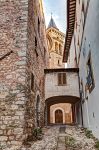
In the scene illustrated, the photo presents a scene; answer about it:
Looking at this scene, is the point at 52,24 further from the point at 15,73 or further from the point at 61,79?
the point at 15,73

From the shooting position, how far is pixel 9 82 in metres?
7.48

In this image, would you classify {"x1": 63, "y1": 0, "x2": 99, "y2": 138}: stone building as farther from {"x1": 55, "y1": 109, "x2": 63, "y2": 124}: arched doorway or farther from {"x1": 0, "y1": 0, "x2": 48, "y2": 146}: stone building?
A: {"x1": 55, "y1": 109, "x2": 63, "y2": 124}: arched doorway

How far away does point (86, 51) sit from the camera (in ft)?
29.1

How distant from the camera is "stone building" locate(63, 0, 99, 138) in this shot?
669cm

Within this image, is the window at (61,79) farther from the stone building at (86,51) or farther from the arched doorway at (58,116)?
the arched doorway at (58,116)

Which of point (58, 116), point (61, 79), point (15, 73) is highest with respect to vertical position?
point (61, 79)

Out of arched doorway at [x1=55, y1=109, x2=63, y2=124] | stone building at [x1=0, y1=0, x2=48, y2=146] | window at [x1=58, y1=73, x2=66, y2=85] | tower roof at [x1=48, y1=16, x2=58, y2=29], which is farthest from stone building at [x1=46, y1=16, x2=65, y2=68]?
stone building at [x1=0, y1=0, x2=48, y2=146]

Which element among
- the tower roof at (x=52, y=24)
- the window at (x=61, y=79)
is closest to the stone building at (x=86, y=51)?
the window at (x=61, y=79)

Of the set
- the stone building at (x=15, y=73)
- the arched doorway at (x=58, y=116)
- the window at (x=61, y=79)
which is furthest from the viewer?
the arched doorway at (x=58, y=116)

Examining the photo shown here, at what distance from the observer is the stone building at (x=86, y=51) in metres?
6.69

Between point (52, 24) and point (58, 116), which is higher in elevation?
point (52, 24)

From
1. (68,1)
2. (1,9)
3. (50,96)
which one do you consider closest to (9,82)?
(1,9)

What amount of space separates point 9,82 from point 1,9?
3.61 meters

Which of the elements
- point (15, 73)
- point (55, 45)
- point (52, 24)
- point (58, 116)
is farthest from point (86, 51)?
point (52, 24)
